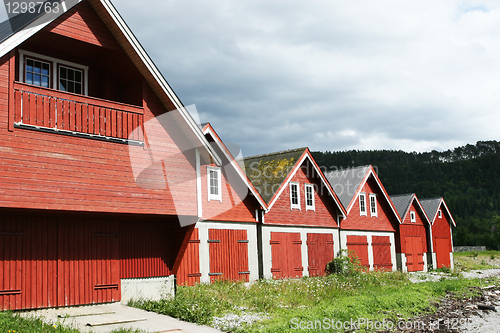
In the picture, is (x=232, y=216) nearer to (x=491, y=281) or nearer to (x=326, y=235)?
(x=326, y=235)

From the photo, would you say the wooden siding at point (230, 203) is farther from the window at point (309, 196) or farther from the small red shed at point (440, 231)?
the small red shed at point (440, 231)

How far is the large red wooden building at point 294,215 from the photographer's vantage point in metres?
22.1

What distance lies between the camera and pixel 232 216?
65.6ft

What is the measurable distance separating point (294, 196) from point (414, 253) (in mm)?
15573

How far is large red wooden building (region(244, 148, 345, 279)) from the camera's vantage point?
2211cm

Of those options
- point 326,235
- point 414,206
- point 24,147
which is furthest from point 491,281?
point 24,147

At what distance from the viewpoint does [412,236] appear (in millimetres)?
34875

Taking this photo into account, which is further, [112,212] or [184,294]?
[184,294]

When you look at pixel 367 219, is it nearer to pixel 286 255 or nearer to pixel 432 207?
pixel 286 255

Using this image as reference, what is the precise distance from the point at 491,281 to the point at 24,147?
24480mm

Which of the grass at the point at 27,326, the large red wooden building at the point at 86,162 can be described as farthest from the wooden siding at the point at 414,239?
the grass at the point at 27,326

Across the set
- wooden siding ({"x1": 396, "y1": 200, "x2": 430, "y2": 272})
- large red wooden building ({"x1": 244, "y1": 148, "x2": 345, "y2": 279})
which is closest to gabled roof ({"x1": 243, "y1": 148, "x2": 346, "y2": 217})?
large red wooden building ({"x1": 244, "y1": 148, "x2": 345, "y2": 279})

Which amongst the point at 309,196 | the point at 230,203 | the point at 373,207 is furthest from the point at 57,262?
the point at 373,207

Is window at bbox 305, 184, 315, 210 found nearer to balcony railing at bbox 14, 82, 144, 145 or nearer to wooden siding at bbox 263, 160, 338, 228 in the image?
wooden siding at bbox 263, 160, 338, 228
